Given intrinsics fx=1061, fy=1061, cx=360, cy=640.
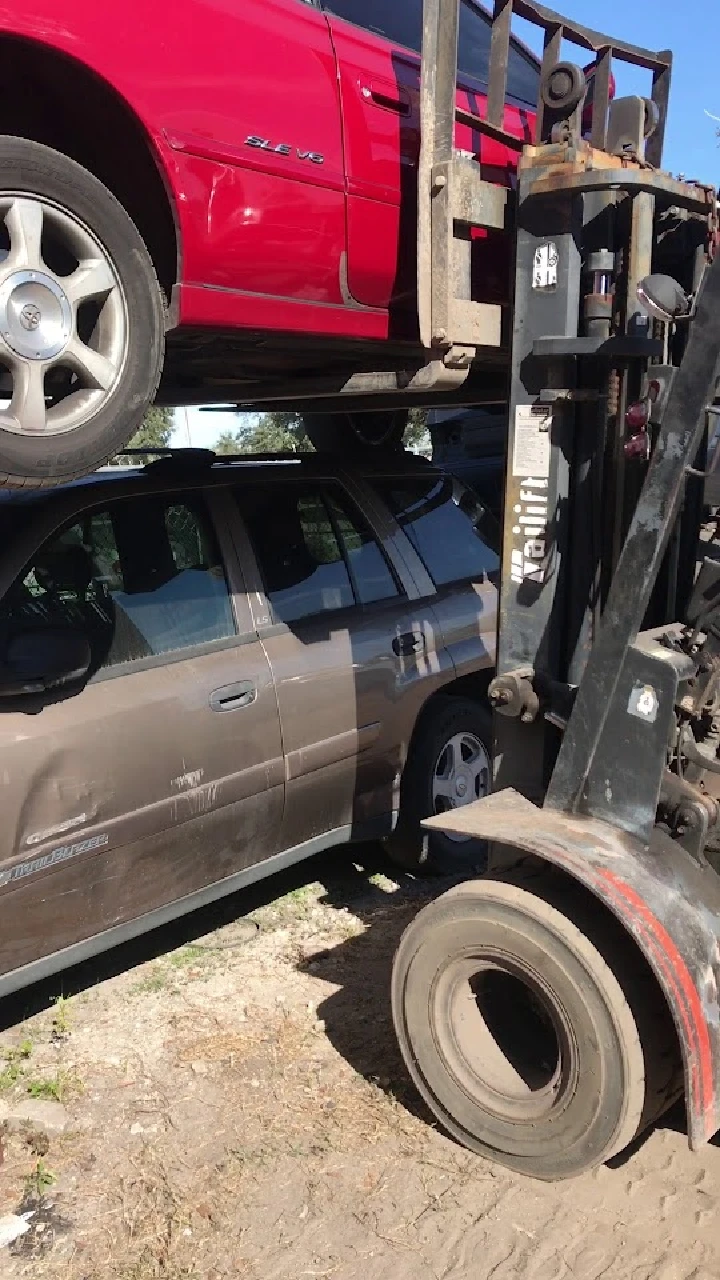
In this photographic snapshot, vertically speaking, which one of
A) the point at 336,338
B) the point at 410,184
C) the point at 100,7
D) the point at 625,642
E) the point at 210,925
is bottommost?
the point at 210,925

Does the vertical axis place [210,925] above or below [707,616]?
below

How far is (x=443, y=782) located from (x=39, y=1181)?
7.60ft

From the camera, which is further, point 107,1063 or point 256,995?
point 256,995

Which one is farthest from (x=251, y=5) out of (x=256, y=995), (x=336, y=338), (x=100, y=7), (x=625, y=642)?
(x=256, y=995)

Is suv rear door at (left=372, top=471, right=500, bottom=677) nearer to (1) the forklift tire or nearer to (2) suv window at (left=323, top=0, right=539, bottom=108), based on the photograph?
(2) suv window at (left=323, top=0, right=539, bottom=108)

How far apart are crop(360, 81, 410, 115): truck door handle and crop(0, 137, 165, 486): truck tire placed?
106cm

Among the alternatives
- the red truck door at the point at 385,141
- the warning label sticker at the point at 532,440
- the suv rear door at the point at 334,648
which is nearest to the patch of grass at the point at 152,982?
the suv rear door at the point at 334,648

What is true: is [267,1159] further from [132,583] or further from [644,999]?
[132,583]

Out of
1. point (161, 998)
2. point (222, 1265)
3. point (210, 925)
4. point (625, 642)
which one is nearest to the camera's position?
point (222, 1265)

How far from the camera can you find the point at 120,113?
2.75 metres

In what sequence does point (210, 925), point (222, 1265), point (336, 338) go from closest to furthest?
point (222, 1265) < point (336, 338) < point (210, 925)

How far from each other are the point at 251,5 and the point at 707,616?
2.15 m

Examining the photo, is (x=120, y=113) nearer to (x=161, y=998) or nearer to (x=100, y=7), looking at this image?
(x=100, y=7)

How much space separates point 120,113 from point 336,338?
0.90 meters
